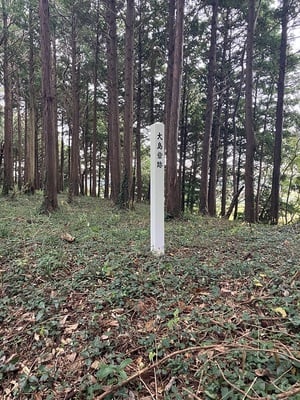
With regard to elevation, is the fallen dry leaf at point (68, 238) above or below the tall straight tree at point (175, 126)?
below

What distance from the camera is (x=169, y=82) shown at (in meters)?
10.6

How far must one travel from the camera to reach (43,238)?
17.2 ft

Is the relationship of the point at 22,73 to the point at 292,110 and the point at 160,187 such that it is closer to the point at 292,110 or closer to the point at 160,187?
the point at 160,187

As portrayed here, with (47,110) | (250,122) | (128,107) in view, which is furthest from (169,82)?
(47,110)

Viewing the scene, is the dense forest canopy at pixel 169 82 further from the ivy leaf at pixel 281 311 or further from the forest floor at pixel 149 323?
the ivy leaf at pixel 281 311

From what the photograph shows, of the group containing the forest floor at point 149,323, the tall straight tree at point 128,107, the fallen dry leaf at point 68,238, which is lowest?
the forest floor at point 149,323

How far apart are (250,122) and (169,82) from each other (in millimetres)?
3520

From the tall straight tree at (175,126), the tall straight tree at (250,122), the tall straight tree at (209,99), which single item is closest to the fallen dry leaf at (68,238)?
the tall straight tree at (175,126)

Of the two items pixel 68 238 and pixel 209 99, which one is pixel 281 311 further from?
pixel 209 99

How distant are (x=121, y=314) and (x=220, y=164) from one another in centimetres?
1894

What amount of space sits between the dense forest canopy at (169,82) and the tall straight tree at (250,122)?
3cm

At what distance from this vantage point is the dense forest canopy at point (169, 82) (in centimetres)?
904

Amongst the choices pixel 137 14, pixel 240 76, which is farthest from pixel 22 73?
pixel 240 76

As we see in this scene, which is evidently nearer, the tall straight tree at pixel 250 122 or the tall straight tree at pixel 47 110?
the tall straight tree at pixel 47 110
